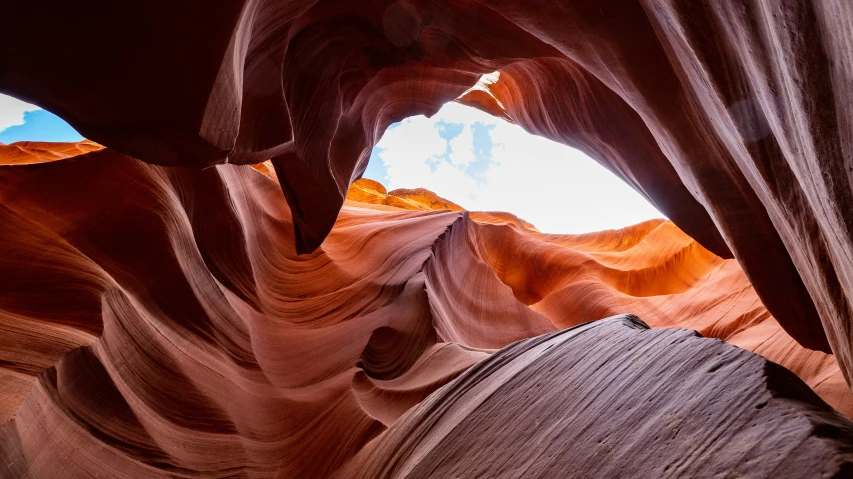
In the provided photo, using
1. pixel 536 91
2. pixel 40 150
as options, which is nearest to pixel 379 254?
pixel 536 91

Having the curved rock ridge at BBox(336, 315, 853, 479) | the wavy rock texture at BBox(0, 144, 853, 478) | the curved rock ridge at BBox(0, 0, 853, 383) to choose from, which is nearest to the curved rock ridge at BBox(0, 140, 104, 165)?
the wavy rock texture at BBox(0, 144, 853, 478)

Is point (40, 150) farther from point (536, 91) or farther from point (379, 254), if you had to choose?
point (536, 91)

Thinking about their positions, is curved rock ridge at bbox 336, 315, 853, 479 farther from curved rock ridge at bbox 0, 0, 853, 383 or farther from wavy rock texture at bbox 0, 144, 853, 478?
curved rock ridge at bbox 0, 0, 853, 383

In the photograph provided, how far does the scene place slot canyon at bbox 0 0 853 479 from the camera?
1637 mm

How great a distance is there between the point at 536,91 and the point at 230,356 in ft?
15.4

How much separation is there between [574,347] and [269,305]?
12.2 ft

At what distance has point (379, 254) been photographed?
702cm

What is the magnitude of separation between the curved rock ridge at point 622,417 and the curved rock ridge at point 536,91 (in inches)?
23.3

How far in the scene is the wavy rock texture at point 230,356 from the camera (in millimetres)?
1834

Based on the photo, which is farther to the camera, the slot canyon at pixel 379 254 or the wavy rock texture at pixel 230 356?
the wavy rock texture at pixel 230 356

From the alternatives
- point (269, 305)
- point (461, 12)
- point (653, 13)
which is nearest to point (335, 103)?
point (461, 12)

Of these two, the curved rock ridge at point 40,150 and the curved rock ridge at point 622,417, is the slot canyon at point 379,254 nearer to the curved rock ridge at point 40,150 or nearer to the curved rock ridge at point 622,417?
the curved rock ridge at point 622,417

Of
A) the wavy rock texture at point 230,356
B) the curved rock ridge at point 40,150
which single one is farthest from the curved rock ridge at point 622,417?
the curved rock ridge at point 40,150

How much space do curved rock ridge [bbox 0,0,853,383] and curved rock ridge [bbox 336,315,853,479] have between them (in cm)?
59
